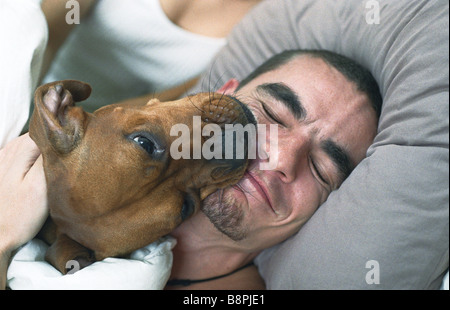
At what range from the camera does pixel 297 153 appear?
192 cm

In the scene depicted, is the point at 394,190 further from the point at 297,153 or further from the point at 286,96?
the point at 286,96

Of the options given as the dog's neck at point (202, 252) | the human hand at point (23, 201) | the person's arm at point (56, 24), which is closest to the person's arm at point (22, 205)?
the human hand at point (23, 201)

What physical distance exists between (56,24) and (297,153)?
4.71ft

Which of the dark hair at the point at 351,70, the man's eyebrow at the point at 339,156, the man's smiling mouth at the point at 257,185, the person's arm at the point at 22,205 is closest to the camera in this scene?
the person's arm at the point at 22,205

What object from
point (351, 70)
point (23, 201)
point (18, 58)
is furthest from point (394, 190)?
point (18, 58)

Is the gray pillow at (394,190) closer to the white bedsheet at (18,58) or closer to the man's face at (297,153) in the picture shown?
the man's face at (297,153)

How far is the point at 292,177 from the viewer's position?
1917 mm

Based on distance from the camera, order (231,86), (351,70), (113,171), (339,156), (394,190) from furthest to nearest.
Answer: (231,86) < (351,70) < (339,156) < (394,190) < (113,171)

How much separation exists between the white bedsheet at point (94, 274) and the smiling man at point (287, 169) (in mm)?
311

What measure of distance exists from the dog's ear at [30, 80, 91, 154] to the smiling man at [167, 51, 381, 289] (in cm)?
56

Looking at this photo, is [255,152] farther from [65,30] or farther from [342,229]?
[65,30]

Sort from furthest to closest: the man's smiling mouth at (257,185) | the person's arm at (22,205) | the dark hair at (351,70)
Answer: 1. the dark hair at (351,70)
2. the man's smiling mouth at (257,185)
3. the person's arm at (22,205)

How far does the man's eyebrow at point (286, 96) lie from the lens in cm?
197
